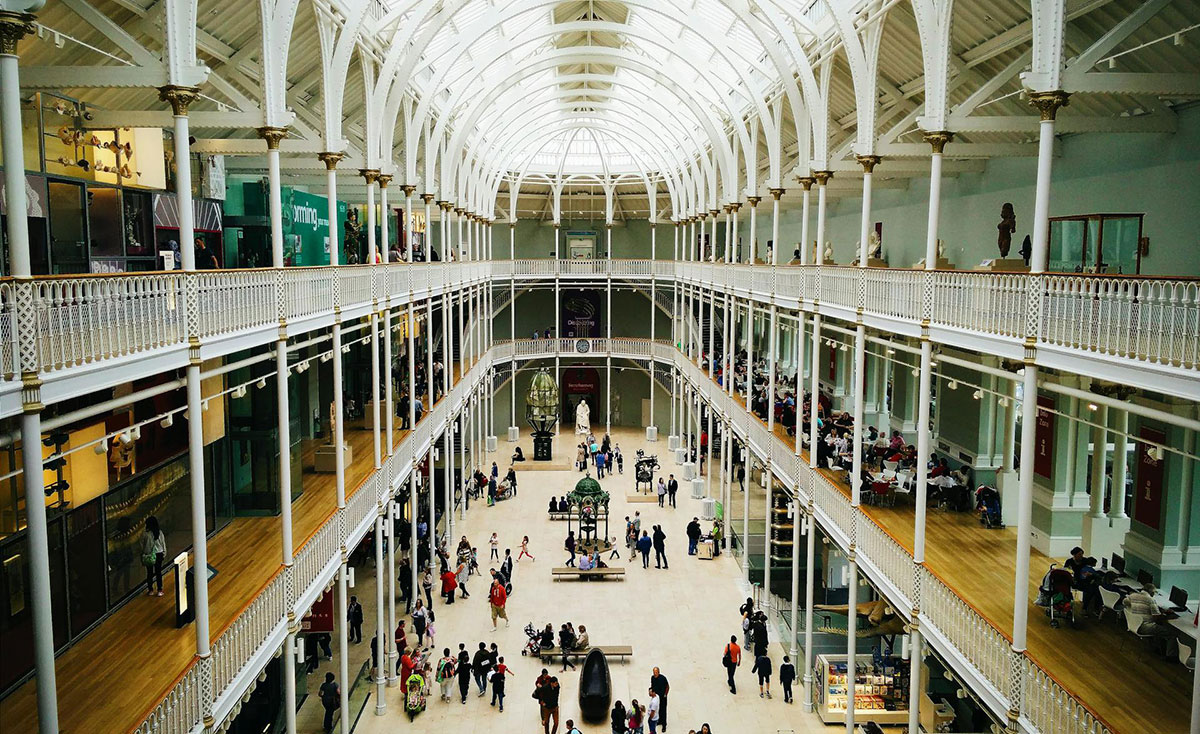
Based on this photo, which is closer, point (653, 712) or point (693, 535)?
point (653, 712)

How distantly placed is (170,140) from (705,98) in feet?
54.3

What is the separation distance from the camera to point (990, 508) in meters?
15.7

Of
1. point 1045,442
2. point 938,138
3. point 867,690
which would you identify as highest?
point 938,138

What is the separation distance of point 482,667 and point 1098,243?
13.5m

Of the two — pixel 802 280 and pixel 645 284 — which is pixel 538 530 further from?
pixel 645 284

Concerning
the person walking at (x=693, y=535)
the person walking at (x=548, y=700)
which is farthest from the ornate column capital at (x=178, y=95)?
the person walking at (x=693, y=535)

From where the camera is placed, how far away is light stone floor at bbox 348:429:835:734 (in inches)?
660

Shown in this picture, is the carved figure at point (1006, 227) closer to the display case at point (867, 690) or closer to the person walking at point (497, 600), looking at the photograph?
the display case at point (867, 690)

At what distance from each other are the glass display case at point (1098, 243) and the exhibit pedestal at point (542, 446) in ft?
86.7

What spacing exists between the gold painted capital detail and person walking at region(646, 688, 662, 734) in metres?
13.9

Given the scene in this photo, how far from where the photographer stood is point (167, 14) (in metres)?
8.99

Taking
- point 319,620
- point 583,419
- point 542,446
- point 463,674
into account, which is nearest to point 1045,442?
point 463,674

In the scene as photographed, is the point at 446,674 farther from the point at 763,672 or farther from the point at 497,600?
the point at 763,672

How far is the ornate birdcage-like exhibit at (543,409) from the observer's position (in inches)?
1506
